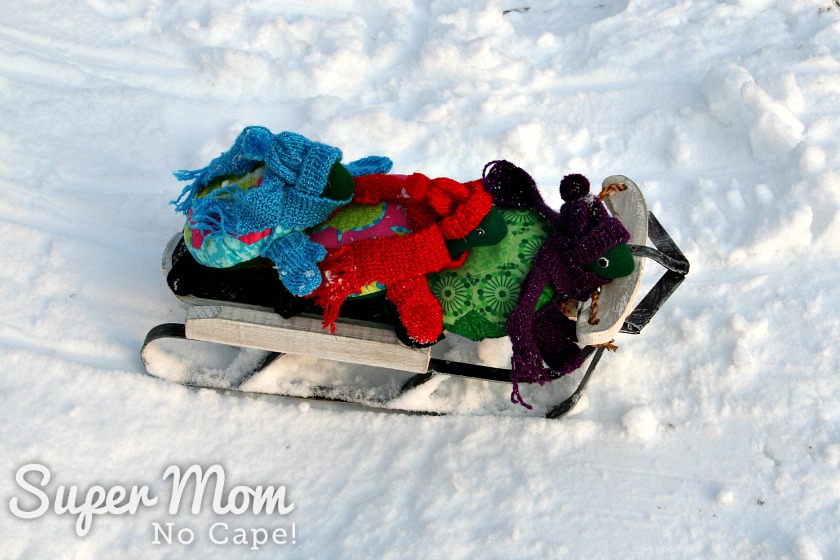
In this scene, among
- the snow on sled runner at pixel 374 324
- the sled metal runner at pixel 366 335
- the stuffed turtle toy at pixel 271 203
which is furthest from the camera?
the sled metal runner at pixel 366 335

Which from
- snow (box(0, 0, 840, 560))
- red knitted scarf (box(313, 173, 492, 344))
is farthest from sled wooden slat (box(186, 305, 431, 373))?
snow (box(0, 0, 840, 560))

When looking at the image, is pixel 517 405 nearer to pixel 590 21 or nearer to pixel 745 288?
pixel 745 288

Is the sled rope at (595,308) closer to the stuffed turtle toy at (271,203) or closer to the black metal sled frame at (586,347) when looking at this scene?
the black metal sled frame at (586,347)

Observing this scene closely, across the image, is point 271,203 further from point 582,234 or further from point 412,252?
point 582,234

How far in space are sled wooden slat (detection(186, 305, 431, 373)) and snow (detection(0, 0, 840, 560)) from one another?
1.12 ft

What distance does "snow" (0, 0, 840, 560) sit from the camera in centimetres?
219

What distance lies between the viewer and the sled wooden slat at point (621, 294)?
1.91 meters

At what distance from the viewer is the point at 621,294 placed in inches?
76.1

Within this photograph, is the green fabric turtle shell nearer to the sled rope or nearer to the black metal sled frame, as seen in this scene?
the sled rope

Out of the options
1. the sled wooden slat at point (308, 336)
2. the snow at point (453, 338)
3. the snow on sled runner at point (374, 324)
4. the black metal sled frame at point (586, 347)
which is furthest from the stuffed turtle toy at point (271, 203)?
the snow at point (453, 338)

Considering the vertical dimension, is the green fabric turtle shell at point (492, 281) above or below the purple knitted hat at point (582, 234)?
below

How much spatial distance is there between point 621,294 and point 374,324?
2.57ft

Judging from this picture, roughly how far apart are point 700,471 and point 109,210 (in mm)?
2530

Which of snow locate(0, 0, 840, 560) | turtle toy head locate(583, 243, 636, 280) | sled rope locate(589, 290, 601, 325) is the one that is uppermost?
turtle toy head locate(583, 243, 636, 280)
